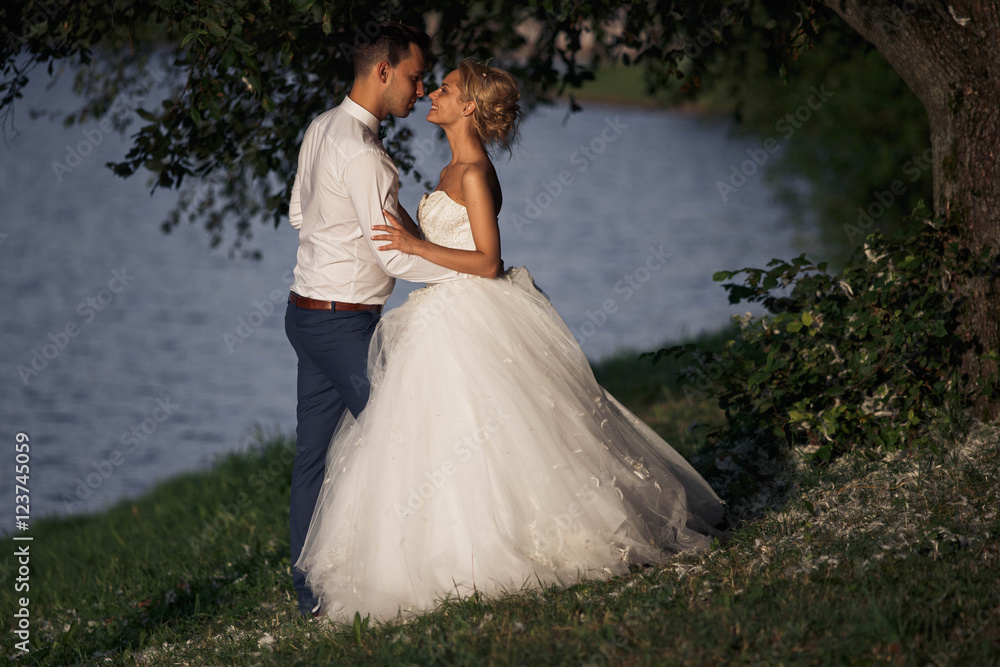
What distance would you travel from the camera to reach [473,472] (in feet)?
11.6

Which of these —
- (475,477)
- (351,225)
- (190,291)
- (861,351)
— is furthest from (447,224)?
(190,291)

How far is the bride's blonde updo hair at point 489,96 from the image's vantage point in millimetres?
3768

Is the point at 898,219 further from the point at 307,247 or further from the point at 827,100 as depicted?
the point at 307,247

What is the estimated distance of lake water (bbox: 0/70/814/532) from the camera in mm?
11297

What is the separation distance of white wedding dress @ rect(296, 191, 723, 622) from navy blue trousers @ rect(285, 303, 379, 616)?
12 centimetres

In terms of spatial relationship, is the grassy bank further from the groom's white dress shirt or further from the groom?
the groom's white dress shirt

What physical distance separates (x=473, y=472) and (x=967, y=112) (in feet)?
10.2

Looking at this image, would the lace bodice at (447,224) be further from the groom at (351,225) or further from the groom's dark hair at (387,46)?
the groom's dark hair at (387,46)

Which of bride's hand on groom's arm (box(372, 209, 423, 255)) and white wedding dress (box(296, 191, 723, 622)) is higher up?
bride's hand on groom's arm (box(372, 209, 423, 255))

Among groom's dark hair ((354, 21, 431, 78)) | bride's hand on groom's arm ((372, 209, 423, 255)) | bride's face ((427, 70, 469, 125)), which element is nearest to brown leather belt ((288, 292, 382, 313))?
bride's hand on groom's arm ((372, 209, 423, 255))

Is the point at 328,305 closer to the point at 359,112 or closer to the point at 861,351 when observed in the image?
the point at 359,112

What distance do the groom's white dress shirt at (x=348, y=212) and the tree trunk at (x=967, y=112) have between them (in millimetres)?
2694

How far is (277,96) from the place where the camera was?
5.66m

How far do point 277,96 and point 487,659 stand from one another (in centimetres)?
400
